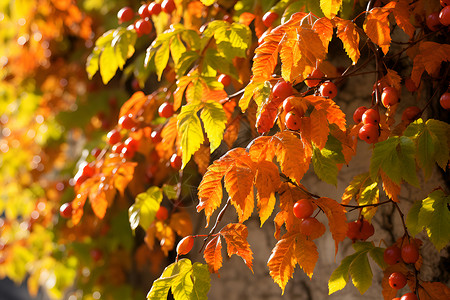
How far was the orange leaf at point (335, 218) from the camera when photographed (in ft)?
3.21

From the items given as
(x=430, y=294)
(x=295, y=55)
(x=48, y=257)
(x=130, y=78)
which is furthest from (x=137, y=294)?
(x=295, y=55)

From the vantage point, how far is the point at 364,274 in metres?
1.12

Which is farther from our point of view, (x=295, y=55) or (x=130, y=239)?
(x=130, y=239)

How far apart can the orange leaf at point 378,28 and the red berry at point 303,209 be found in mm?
363

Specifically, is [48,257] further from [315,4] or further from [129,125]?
[315,4]

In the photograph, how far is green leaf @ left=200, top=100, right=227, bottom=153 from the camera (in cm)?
115

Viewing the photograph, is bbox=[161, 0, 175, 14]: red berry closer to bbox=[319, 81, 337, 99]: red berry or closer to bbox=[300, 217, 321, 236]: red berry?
bbox=[319, 81, 337, 99]: red berry

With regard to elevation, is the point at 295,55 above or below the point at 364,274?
above

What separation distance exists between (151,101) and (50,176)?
8.00 ft

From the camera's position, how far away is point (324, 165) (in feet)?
3.44

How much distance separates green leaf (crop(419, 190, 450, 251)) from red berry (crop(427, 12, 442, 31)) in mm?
431

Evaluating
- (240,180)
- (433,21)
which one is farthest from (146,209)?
(433,21)

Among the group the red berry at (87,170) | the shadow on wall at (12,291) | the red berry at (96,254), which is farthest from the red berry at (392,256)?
the shadow on wall at (12,291)

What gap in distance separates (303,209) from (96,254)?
1643 millimetres
